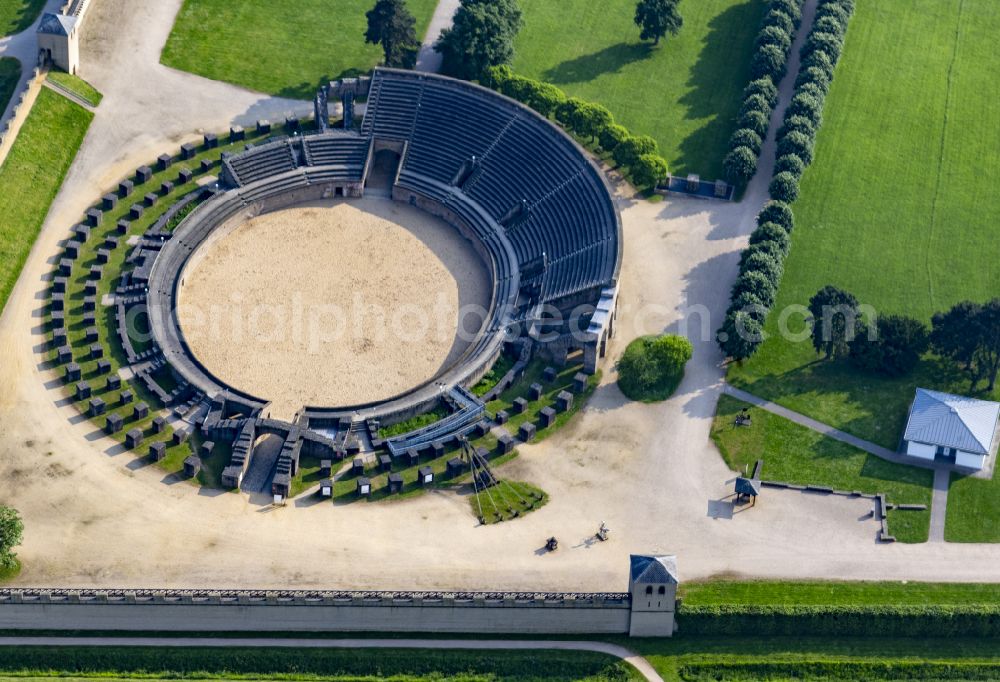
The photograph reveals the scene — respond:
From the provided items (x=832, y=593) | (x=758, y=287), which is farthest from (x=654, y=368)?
(x=832, y=593)

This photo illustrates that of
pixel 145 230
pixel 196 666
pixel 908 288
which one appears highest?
pixel 908 288

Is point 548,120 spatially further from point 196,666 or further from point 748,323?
point 196,666

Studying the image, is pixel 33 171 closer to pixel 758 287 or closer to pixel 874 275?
pixel 758 287

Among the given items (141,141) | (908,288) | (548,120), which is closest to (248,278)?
(141,141)

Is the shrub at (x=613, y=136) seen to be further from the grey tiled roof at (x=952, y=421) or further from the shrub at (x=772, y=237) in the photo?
the grey tiled roof at (x=952, y=421)

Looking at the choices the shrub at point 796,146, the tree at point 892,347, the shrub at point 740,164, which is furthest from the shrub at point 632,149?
the tree at point 892,347
